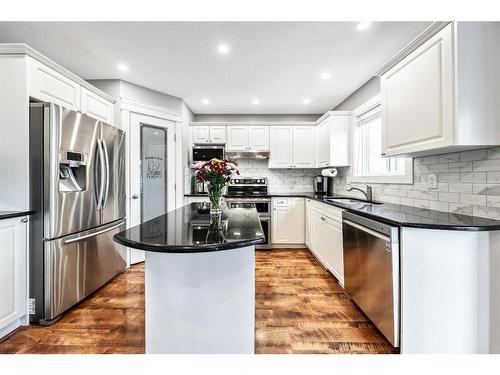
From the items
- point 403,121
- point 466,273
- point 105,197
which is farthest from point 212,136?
point 466,273

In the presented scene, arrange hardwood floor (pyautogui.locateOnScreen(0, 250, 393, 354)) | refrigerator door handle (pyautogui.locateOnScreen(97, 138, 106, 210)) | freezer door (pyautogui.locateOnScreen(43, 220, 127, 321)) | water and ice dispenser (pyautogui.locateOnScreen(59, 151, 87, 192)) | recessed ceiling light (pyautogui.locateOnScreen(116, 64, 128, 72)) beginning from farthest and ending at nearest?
1. recessed ceiling light (pyautogui.locateOnScreen(116, 64, 128, 72))
2. refrigerator door handle (pyautogui.locateOnScreen(97, 138, 106, 210))
3. water and ice dispenser (pyautogui.locateOnScreen(59, 151, 87, 192))
4. freezer door (pyautogui.locateOnScreen(43, 220, 127, 321))
5. hardwood floor (pyautogui.locateOnScreen(0, 250, 393, 354))

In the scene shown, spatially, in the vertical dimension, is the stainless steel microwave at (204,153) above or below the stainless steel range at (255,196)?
above

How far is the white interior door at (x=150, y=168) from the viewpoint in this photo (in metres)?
3.53

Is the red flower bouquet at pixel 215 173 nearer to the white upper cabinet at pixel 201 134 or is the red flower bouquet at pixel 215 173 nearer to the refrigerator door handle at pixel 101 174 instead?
the refrigerator door handle at pixel 101 174

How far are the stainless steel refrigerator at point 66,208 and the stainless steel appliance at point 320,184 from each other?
10.5ft

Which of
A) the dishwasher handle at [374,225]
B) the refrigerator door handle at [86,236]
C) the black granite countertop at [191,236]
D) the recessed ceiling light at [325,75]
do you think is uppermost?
the recessed ceiling light at [325,75]

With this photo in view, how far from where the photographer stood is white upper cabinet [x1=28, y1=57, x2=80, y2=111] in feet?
6.88

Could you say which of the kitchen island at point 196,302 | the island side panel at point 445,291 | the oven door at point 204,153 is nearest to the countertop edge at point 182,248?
the kitchen island at point 196,302

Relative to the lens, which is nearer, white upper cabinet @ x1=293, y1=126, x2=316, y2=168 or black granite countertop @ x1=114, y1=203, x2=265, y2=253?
→ black granite countertop @ x1=114, y1=203, x2=265, y2=253

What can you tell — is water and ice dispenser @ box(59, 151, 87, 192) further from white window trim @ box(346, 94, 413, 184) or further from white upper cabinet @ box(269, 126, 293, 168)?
white window trim @ box(346, 94, 413, 184)

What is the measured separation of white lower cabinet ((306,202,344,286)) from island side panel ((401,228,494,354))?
1.04 m

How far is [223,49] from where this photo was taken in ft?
8.46

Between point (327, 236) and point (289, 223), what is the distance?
4.01 ft

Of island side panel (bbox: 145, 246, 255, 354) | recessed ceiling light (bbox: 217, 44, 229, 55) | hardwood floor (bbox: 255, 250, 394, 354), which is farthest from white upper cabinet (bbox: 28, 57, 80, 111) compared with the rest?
hardwood floor (bbox: 255, 250, 394, 354)
